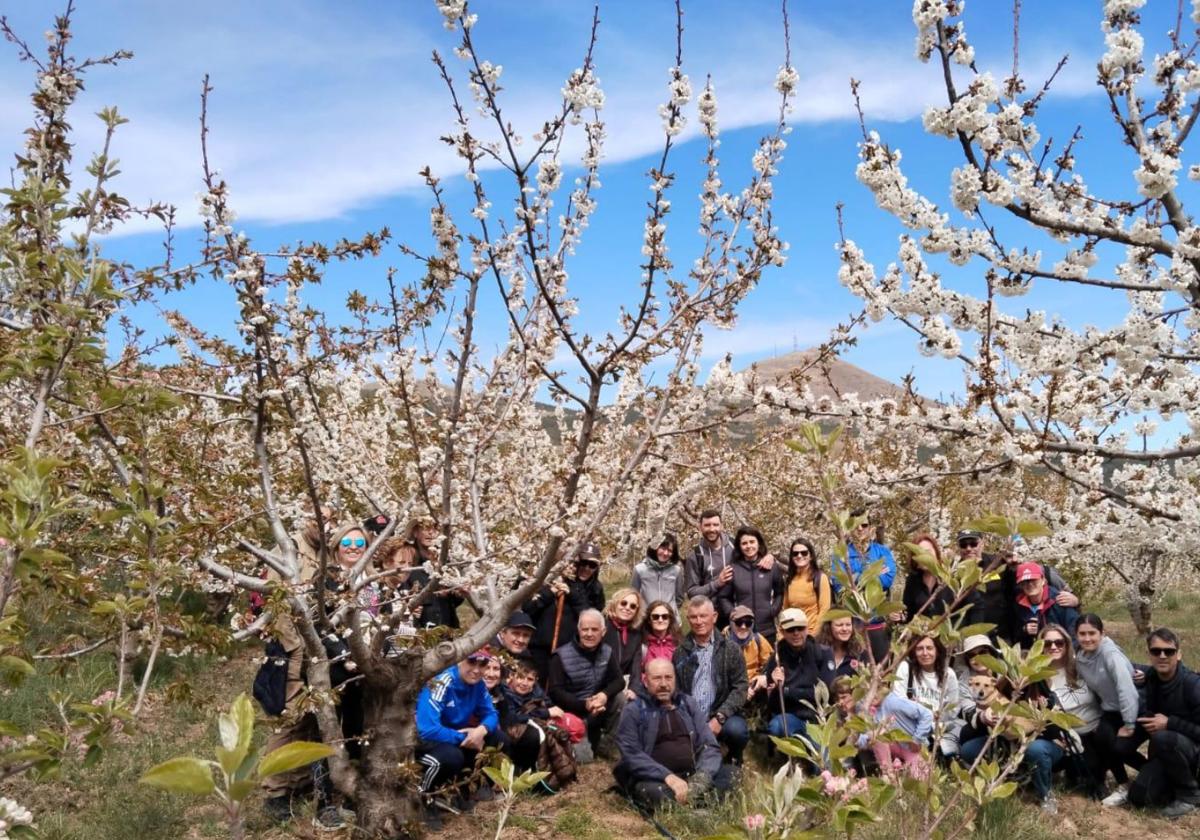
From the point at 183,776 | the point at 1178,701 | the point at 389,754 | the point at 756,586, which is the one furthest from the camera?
the point at 756,586

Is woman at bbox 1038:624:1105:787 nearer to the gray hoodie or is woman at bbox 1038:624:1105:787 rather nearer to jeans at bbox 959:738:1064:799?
the gray hoodie

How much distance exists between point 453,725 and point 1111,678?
4.90 meters

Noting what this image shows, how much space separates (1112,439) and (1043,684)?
9.28ft

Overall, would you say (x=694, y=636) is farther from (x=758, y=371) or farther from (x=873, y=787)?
(x=873, y=787)

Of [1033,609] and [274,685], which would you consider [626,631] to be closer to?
[274,685]

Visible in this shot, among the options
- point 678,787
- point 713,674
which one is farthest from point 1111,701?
point 678,787

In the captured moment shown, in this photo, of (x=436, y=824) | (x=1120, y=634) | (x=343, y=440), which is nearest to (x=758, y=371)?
(x=343, y=440)

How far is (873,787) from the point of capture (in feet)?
6.63

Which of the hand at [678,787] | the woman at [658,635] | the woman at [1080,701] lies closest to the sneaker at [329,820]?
the hand at [678,787]

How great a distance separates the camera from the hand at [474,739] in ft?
18.5

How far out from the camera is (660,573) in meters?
8.32

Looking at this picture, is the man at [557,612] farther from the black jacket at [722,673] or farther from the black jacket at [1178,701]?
the black jacket at [1178,701]

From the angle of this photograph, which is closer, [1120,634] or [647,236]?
[647,236]

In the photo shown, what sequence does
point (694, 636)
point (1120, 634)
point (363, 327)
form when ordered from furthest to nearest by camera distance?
point (1120, 634), point (694, 636), point (363, 327)
